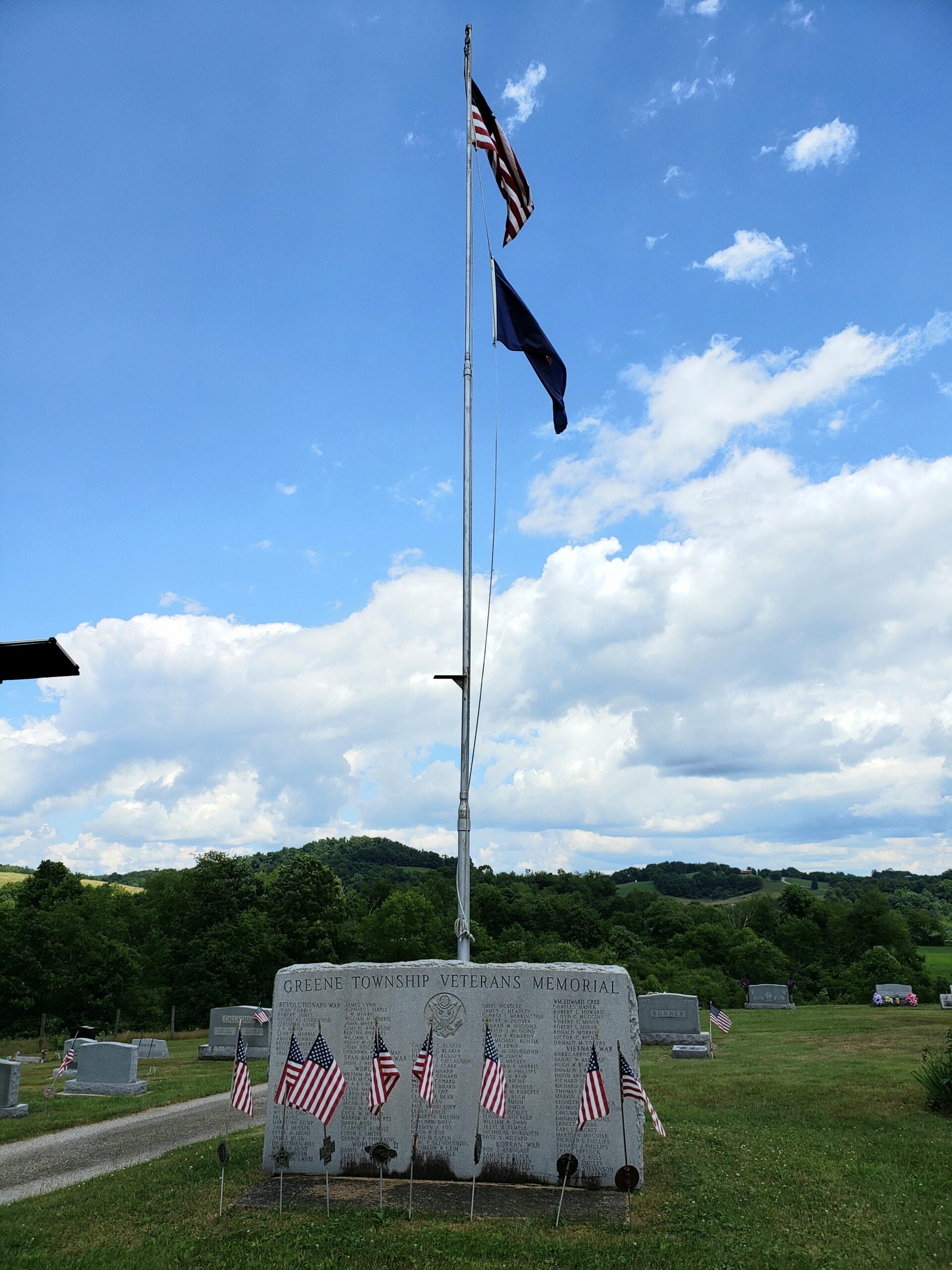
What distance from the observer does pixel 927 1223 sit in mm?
9086

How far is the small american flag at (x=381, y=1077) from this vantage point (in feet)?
31.8

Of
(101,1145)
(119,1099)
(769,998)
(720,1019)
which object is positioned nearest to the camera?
(101,1145)

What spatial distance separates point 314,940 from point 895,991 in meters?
31.1

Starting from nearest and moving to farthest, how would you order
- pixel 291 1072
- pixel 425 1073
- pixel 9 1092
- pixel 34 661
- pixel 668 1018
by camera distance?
1. pixel 34 661
2. pixel 425 1073
3. pixel 291 1072
4. pixel 9 1092
5. pixel 668 1018

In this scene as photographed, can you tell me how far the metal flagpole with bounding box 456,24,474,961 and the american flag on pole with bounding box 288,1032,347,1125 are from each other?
223 centimetres

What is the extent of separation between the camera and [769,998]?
38.8m

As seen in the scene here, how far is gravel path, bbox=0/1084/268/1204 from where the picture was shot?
1195 centimetres

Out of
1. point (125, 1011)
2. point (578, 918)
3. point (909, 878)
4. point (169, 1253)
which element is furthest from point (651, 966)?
point (909, 878)

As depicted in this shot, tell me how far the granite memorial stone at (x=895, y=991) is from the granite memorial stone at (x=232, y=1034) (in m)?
27.8

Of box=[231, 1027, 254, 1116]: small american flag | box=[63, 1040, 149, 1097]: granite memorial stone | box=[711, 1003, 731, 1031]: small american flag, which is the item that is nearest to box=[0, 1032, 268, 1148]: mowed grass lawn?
box=[63, 1040, 149, 1097]: granite memorial stone

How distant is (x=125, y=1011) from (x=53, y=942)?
5174 millimetres

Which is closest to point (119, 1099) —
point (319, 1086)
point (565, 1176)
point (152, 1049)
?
point (152, 1049)

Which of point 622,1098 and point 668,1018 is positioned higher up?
point 622,1098

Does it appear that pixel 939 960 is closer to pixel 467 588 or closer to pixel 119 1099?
pixel 119 1099
